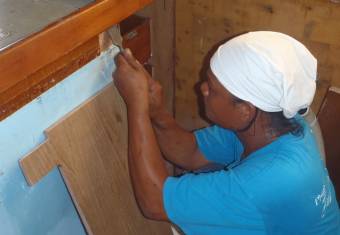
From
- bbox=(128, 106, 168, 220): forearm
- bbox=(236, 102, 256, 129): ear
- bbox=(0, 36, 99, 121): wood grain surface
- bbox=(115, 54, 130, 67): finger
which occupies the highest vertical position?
bbox=(0, 36, 99, 121): wood grain surface

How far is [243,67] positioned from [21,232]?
75 cm

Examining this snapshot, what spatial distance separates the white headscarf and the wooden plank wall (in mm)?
677

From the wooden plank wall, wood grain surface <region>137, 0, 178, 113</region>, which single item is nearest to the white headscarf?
the wooden plank wall

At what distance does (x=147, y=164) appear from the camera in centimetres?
116

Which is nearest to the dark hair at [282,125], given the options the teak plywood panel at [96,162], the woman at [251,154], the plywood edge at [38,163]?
the woman at [251,154]

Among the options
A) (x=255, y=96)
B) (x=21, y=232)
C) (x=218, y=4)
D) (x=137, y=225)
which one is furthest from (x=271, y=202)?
(x=218, y=4)

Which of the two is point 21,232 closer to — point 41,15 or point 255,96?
point 41,15

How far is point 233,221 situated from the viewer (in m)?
1.13

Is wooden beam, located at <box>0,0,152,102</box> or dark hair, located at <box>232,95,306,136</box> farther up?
wooden beam, located at <box>0,0,152,102</box>

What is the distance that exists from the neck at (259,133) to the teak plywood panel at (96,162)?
0.41m

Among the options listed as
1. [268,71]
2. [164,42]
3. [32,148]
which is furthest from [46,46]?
[164,42]

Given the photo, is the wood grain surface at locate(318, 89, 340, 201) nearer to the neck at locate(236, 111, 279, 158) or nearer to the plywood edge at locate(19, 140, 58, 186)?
the neck at locate(236, 111, 279, 158)

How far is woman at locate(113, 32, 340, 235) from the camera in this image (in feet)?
3.60

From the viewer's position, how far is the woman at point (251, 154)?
1.10m
